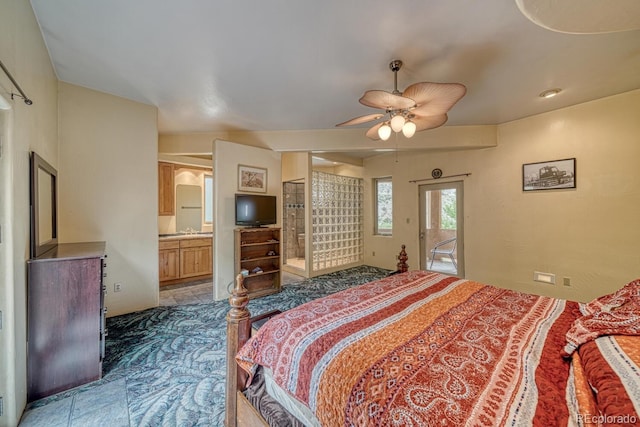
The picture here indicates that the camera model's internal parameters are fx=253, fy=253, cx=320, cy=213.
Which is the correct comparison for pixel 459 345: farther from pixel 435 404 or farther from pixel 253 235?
pixel 253 235

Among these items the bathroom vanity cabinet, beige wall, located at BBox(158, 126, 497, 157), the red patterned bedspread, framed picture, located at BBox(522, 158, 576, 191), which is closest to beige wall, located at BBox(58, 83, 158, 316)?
beige wall, located at BBox(158, 126, 497, 157)

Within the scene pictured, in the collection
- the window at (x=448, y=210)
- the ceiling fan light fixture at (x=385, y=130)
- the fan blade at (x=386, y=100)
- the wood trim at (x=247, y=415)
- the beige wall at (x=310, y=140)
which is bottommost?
the wood trim at (x=247, y=415)

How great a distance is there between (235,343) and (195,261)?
4032mm

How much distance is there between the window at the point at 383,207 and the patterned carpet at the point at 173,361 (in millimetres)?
3159

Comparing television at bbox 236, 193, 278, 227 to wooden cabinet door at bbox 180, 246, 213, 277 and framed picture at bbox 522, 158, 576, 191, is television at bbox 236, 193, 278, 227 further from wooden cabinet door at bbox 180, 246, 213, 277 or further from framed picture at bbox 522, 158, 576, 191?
framed picture at bbox 522, 158, 576, 191

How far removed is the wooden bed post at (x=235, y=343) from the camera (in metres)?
1.47

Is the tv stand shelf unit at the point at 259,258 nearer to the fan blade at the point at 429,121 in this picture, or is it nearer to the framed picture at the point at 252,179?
the framed picture at the point at 252,179

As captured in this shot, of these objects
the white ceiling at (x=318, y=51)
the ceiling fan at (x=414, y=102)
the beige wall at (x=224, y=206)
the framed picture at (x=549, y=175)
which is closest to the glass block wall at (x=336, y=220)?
the beige wall at (x=224, y=206)

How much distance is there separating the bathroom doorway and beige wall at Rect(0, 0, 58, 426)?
4836mm

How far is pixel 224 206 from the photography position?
4004 mm

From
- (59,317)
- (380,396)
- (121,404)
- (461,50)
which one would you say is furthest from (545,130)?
(59,317)

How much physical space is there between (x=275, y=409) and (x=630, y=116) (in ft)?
15.9

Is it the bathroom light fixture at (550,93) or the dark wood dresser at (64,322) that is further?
the bathroom light fixture at (550,93)

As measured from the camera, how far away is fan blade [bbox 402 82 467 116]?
1.92m
